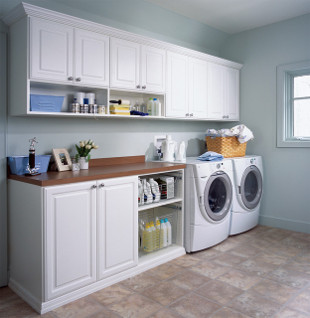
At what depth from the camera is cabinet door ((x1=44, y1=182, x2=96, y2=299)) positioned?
2268mm

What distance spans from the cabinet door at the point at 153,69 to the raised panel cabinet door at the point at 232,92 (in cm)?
123

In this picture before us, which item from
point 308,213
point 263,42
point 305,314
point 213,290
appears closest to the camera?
point 305,314

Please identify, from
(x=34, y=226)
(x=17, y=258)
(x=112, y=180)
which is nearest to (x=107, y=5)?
(x=112, y=180)

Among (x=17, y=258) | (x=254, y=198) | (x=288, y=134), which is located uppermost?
(x=288, y=134)

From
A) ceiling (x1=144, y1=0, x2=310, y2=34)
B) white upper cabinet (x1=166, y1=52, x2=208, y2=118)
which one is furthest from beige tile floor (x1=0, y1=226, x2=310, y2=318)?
ceiling (x1=144, y1=0, x2=310, y2=34)

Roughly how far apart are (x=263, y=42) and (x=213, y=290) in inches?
128

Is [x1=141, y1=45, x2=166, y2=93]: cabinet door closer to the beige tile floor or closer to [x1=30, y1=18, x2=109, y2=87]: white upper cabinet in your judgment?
[x1=30, y1=18, x2=109, y2=87]: white upper cabinet

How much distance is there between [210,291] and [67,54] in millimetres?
2176

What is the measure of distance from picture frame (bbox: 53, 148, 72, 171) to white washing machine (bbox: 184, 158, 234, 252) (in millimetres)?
1178

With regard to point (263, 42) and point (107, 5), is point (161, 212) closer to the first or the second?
point (107, 5)

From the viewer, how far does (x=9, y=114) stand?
8.73ft

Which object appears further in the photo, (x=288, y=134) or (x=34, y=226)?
(x=288, y=134)

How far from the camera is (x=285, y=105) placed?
418cm

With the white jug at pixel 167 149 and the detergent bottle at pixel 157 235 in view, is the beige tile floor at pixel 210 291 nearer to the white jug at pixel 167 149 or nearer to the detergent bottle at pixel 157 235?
the detergent bottle at pixel 157 235
